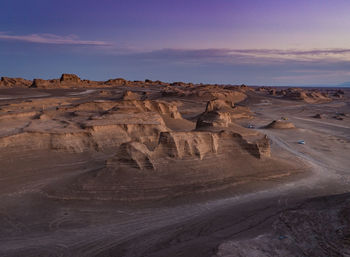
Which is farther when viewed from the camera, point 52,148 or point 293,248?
point 52,148

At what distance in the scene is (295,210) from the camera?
9539mm

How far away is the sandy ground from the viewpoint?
8.00 m

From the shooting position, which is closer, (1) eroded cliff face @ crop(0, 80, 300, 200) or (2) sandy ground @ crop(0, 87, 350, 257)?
(2) sandy ground @ crop(0, 87, 350, 257)

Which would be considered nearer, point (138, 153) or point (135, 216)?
point (135, 216)

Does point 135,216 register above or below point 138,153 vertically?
below

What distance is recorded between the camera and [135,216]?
10.3 m

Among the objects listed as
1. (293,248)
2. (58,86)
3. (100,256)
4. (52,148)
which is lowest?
(100,256)

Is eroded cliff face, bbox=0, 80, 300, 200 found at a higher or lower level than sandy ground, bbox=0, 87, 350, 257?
higher

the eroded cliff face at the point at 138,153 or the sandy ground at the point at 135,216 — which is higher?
the eroded cliff face at the point at 138,153

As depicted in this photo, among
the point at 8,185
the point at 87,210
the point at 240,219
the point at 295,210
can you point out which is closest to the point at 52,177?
the point at 8,185

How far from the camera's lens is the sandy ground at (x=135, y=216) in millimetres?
8000

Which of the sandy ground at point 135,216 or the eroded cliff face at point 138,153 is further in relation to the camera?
the eroded cliff face at point 138,153

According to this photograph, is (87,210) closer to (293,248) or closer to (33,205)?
(33,205)

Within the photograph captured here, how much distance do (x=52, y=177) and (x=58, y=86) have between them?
71340mm
